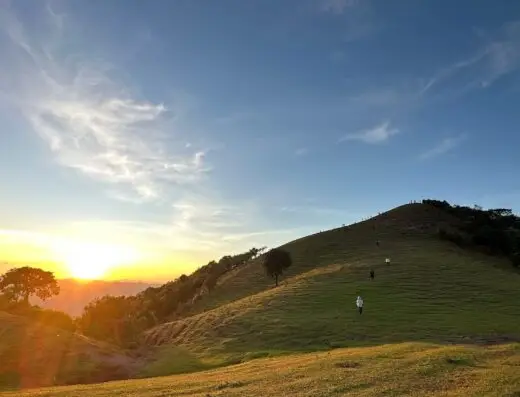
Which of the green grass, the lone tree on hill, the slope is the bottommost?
the green grass

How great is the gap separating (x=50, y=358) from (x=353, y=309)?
95.2 ft

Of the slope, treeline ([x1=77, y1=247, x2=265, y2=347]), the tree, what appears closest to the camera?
the slope

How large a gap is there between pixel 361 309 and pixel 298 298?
11.5 meters

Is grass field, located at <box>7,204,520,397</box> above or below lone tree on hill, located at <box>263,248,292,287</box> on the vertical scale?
below

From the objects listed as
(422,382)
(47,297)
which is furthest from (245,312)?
(47,297)

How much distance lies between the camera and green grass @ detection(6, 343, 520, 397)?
2166cm

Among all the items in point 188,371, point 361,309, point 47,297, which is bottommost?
point 188,371

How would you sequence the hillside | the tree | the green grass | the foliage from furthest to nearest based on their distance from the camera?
1. the tree
2. the foliage
3. the hillside
4. the green grass

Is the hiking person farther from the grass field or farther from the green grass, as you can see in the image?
the green grass

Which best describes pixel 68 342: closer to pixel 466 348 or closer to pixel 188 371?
pixel 188 371

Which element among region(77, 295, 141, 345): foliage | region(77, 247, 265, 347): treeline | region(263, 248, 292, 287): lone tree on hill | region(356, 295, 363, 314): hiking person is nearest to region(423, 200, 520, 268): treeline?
region(263, 248, 292, 287): lone tree on hill

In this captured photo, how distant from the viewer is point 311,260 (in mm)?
94938

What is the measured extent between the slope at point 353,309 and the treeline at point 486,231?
5.32m

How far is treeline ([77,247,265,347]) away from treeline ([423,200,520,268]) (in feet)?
145
